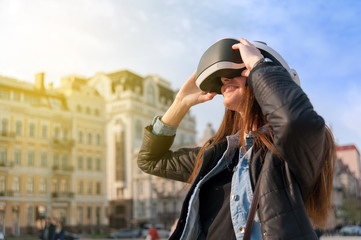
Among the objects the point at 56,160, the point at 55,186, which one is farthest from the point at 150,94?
the point at 55,186

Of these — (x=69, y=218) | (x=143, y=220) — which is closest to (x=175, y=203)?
(x=143, y=220)

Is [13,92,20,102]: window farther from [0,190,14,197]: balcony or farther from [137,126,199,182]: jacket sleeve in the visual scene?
[137,126,199,182]: jacket sleeve

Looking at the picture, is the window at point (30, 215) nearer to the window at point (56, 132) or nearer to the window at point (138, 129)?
the window at point (56, 132)

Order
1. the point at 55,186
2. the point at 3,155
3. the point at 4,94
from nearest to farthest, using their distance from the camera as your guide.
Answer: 1. the point at 3,155
2. the point at 4,94
3. the point at 55,186

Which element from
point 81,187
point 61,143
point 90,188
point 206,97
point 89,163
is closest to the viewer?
point 206,97

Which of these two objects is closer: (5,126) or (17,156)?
(5,126)

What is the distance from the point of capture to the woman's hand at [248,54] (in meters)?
1.63

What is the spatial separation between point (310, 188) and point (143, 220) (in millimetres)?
51833

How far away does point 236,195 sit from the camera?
5.29ft

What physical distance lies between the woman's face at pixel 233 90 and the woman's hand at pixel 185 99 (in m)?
0.19

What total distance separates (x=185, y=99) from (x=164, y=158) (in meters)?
0.33

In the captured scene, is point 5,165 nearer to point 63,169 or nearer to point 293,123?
point 63,169

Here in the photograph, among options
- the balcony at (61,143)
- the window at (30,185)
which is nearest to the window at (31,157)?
the window at (30,185)

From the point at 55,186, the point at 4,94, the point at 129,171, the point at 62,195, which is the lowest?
the point at 62,195
